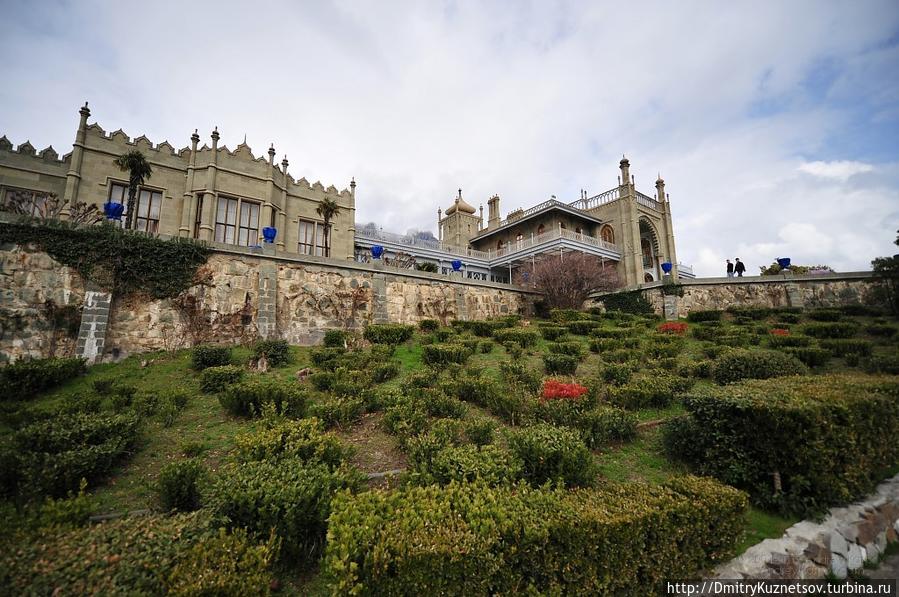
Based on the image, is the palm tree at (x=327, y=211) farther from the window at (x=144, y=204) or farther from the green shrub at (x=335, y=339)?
the green shrub at (x=335, y=339)

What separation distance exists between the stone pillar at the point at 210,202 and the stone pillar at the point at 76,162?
183 inches

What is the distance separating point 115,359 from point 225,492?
35.1 feet

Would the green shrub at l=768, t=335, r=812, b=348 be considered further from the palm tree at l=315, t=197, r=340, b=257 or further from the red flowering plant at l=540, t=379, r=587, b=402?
the palm tree at l=315, t=197, r=340, b=257

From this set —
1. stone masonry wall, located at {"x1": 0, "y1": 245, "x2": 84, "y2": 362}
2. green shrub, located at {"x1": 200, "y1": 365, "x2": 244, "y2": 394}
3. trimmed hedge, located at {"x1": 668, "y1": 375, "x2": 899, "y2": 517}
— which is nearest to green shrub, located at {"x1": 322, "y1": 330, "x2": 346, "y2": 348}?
green shrub, located at {"x1": 200, "y1": 365, "x2": 244, "y2": 394}

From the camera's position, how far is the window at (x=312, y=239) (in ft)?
67.4

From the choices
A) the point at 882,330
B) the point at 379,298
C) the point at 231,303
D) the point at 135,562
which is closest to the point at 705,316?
the point at 882,330

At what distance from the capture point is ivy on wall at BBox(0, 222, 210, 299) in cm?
1053

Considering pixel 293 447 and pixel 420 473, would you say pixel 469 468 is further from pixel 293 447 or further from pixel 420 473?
pixel 293 447

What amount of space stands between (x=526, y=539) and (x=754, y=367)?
28.5 feet

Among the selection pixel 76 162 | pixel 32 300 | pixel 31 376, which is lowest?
pixel 31 376

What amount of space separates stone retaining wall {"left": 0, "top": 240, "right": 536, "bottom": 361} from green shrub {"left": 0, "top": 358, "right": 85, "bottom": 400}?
6.12 ft

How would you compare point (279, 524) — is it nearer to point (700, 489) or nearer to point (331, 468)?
point (331, 468)

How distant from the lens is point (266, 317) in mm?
13352

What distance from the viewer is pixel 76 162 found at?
15.6 meters
